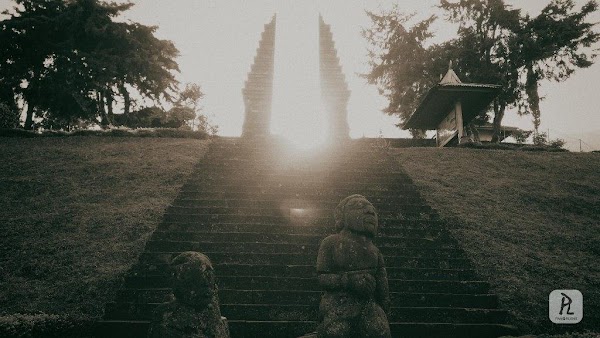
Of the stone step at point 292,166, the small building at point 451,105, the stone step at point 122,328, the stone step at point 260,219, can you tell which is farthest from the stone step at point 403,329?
the small building at point 451,105

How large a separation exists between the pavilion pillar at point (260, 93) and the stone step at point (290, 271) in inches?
545

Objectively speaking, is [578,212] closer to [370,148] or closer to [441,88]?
[370,148]

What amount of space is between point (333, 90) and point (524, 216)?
46.3 feet

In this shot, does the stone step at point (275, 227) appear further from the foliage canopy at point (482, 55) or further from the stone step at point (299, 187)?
the foliage canopy at point (482, 55)

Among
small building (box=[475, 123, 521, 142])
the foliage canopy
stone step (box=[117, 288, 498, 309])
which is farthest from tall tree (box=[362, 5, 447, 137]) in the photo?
stone step (box=[117, 288, 498, 309])

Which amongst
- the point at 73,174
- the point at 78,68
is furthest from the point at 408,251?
the point at 78,68

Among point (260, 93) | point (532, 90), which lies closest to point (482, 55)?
point (532, 90)

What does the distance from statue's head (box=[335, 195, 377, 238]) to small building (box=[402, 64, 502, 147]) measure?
582 inches

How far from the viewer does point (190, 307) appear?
367 cm

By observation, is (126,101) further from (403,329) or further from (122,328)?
(403,329)

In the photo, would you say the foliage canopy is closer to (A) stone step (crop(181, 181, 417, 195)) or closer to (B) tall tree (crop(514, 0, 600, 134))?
(B) tall tree (crop(514, 0, 600, 134))

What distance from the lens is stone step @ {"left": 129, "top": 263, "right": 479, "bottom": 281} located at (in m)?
7.20

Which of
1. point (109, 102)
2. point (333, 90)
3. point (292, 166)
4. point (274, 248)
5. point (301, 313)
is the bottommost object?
point (301, 313)

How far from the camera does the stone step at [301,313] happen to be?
247 inches
